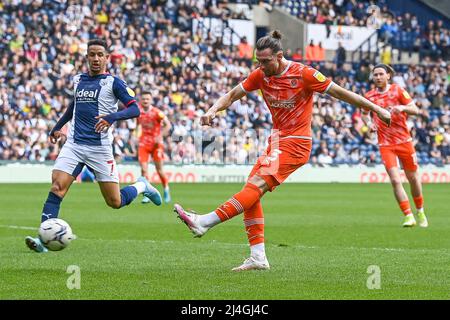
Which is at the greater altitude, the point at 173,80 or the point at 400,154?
the point at 173,80

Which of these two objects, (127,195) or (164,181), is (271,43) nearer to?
(127,195)

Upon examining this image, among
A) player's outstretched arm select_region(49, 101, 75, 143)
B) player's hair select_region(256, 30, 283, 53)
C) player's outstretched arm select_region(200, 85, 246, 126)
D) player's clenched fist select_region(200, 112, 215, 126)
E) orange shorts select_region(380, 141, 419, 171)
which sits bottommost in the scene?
orange shorts select_region(380, 141, 419, 171)

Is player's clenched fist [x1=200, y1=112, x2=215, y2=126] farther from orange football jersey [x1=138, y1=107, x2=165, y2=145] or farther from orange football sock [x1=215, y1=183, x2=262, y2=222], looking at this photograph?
orange football jersey [x1=138, y1=107, x2=165, y2=145]

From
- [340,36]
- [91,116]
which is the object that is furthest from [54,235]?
[340,36]

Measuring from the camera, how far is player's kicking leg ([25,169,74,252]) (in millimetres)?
12000

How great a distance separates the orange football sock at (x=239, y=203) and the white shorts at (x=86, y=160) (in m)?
2.70

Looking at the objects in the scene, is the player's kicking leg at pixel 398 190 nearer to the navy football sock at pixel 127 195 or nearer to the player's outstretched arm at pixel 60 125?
the navy football sock at pixel 127 195

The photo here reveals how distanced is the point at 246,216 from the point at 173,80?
2971cm

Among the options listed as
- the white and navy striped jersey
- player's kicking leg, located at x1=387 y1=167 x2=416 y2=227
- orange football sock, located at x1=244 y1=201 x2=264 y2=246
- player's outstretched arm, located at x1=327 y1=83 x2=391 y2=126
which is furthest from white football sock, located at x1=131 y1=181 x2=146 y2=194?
player's kicking leg, located at x1=387 y1=167 x2=416 y2=227

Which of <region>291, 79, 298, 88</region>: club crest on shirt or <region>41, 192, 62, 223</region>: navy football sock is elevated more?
<region>291, 79, 298, 88</region>: club crest on shirt

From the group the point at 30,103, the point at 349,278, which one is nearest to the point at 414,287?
the point at 349,278

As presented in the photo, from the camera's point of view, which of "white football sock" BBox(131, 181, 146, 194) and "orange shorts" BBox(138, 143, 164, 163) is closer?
"white football sock" BBox(131, 181, 146, 194)

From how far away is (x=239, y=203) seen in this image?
10.4m

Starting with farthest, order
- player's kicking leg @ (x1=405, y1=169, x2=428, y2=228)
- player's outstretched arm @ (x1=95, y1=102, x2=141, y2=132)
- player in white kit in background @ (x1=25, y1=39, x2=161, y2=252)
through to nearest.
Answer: player's kicking leg @ (x1=405, y1=169, x2=428, y2=228)
player in white kit in background @ (x1=25, y1=39, x2=161, y2=252)
player's outstretched arm @ (x1=95, y1=102, x2=141, y2=132)
